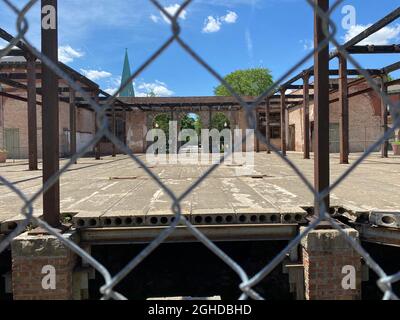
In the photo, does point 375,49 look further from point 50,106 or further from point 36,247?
point 36,247

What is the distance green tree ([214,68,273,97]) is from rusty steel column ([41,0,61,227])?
46024mm

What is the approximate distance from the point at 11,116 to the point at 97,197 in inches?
779

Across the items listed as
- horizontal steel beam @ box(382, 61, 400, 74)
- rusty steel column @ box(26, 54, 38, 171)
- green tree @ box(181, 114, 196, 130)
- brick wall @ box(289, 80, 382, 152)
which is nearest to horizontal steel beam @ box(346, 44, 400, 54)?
horizontal steel beam @ box(382, 61, 400, 74)

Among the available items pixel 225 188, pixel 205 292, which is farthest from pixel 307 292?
pixel 225 188

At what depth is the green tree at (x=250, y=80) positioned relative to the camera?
4811 cm

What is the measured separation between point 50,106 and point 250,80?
48470mm

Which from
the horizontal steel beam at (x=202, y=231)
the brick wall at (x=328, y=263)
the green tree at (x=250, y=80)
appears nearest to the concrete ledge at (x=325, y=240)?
the brick wall at (x=328, y=263)

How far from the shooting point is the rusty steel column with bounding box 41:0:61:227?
2465 millimetres

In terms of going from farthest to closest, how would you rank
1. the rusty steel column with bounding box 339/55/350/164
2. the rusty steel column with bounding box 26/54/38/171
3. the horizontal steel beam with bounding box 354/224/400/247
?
the rusty steel column with bounding box 339/55/350/164
the rusty steel column with bounding box 26/54/38/171
the horizontal steel beam with bounding box 354/224/400/247

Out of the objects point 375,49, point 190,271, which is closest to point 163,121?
point 375,49

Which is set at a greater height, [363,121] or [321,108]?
[363,121]

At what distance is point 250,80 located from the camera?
4869 centimetres

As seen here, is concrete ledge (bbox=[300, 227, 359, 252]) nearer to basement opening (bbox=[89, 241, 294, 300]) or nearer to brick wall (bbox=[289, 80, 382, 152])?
basement opening (bbox=[89, 241, 294, 300])
